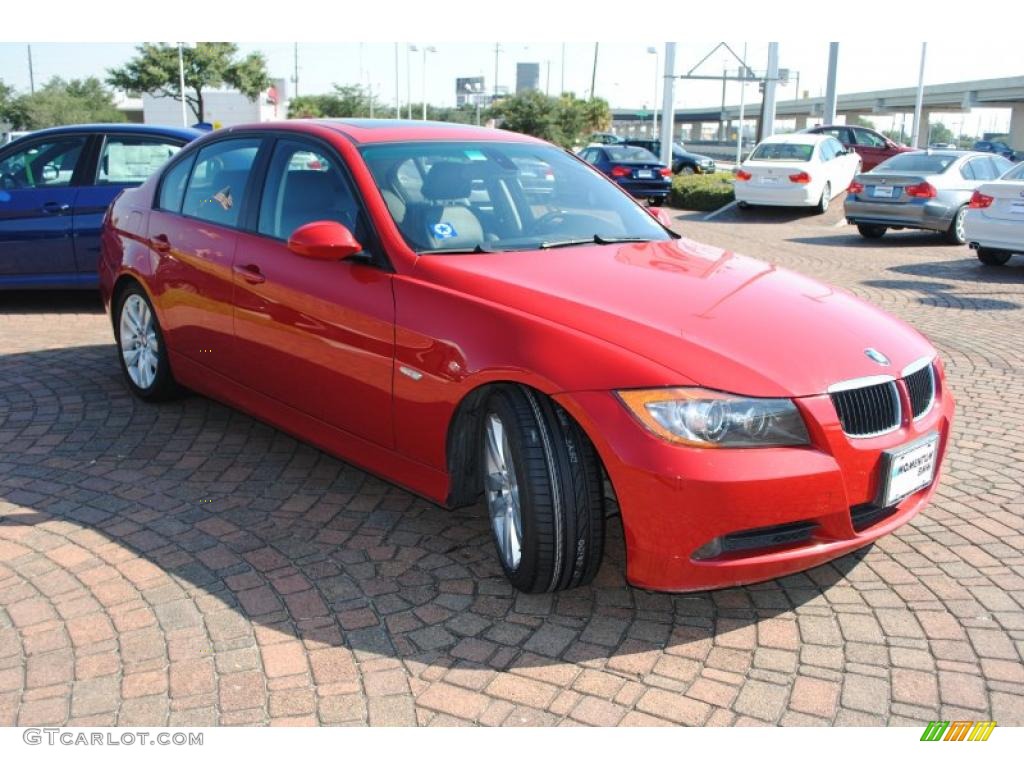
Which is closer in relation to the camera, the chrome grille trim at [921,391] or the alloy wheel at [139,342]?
the chrome grille trim at [921,391]

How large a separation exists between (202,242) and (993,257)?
11.1 metres

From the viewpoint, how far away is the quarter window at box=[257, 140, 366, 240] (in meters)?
4.32

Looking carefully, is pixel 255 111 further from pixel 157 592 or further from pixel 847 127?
pixel 157 592

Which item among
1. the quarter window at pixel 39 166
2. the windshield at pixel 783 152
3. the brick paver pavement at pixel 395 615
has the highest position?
the windshield at pixel 783 152

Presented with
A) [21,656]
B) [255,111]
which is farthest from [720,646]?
[255,111]

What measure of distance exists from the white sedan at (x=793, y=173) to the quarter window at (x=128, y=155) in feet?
45.0

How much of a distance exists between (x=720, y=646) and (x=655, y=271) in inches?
59.8

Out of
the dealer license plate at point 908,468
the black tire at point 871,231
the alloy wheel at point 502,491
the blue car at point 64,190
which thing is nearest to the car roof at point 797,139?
A: the black tire at point 871,231

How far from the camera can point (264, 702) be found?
2959mm

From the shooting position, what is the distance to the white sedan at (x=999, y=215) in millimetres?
11524

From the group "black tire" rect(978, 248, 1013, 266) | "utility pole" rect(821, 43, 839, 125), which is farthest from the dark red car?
"black tire" rect(978, 248, 1013, 266)

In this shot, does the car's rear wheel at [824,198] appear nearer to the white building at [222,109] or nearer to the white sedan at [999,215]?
the white sedan at [999,215]

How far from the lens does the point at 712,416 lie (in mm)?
3102

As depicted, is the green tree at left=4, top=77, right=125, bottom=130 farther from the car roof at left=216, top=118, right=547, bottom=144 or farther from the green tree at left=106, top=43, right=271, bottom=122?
the car roof at left=216, top=118, right=547, bottom=144
